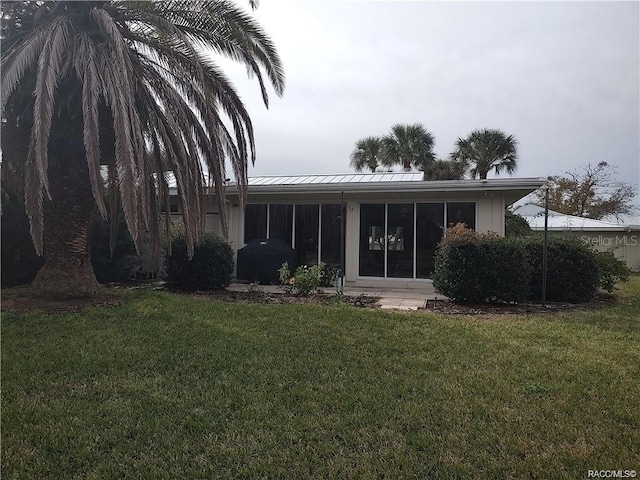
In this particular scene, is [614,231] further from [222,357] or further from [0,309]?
[0,309]

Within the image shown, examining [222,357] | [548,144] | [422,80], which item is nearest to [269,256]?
[422,80]

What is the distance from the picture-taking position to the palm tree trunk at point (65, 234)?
7.24 m

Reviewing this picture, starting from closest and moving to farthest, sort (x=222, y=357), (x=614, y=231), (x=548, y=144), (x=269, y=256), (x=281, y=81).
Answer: (x=222, y=357) → (x=281, y=81) → (x=269, y=256) → (x=548, y=144) → (x=614, y=231)

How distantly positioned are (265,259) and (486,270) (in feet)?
18.0

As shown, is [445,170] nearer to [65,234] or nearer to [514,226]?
[514,226]

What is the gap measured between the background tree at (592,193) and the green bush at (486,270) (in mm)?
22582

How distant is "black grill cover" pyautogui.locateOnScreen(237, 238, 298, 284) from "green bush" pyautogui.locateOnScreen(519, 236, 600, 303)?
5.66m

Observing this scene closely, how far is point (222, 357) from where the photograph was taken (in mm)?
4699

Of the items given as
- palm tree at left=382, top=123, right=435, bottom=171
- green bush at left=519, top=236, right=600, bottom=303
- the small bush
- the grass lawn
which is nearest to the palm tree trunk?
the grass lawn

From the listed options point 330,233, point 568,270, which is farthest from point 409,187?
point 568,270

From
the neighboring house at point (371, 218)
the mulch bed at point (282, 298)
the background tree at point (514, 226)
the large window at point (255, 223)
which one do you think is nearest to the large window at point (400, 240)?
the neighboring house at point (371, 218)

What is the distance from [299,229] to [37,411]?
9.16 meters

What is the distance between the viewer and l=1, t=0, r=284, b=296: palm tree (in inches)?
235

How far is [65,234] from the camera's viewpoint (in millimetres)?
7391
